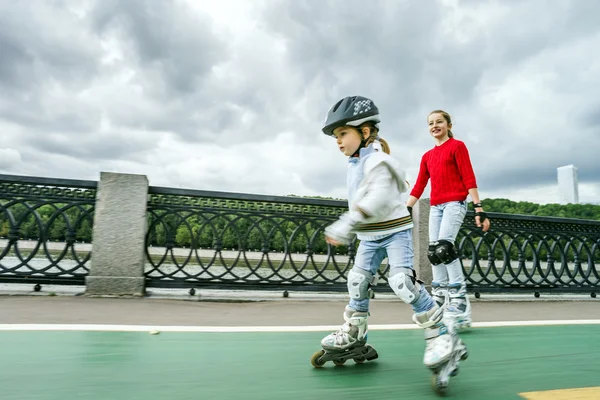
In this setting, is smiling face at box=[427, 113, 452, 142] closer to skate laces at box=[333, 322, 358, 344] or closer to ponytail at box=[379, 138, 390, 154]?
ponytail at box=[379, 138, 390, 154]

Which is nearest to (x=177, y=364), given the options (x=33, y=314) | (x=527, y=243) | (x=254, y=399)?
(x=254, y=399)

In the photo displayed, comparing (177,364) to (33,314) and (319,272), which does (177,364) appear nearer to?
(33,314)

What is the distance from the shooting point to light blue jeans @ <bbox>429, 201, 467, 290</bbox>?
3592 mm

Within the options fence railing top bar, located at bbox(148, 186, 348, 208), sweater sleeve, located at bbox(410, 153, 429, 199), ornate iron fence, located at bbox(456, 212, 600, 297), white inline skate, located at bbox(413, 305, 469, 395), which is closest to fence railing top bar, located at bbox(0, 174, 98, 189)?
fence railing top bar, located at bbox(148, 186, 348, 208)

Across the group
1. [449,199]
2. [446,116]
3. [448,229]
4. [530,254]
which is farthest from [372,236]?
[530,254]

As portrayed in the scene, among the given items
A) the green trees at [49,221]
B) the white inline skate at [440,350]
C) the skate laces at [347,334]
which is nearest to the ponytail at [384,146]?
the white inline skate at [440,350]

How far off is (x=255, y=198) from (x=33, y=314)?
10.6 feet

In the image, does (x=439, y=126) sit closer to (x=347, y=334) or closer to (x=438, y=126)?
(x=438, y=126)

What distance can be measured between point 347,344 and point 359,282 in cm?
38

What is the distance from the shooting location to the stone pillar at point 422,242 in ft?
21.3

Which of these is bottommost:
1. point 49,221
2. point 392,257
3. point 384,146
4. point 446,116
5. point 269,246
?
point 392,257

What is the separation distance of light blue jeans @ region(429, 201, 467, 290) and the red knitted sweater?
0.08 metres

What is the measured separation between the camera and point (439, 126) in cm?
387

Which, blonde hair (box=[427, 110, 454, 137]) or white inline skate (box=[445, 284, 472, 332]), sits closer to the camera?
white inline skate (box=[445, 284, 472, 332])
